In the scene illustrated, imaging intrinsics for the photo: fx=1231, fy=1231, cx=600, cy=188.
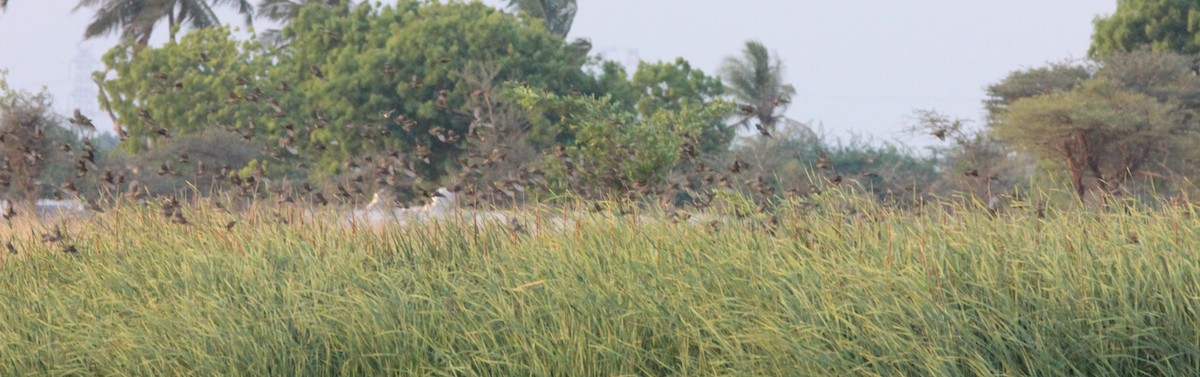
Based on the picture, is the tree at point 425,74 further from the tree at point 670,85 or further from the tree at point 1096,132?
the tree at point 1096,132

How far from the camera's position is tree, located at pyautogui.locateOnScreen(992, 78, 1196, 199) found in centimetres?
2572

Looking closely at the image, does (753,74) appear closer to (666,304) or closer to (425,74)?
(425,74)

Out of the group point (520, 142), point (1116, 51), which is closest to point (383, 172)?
point (520, 142)

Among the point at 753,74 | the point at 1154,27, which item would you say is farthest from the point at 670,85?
the point at 1154,27

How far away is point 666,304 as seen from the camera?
4875mm

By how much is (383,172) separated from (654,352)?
11.8ft

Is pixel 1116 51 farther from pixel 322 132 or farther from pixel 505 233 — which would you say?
pixel 505 233

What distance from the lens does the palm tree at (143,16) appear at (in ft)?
137

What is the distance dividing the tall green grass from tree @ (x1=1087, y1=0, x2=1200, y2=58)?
30.3 m

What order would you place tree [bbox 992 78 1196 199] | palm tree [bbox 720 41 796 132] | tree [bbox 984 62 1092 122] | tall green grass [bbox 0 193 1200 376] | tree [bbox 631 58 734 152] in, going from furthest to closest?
palm tree [bbox 720 41 796 132], tree [bbox 631 58 734 152], tree [bbox 984 62 1092 122], tree [bbox 992 78 1196 199], tall green grass [bbox 0 193 1200 376]

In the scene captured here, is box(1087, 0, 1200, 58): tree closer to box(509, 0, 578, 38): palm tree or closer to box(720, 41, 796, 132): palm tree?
box(720, 41, 796, 132): palm tree

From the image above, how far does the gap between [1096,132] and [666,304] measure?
77.2 feet

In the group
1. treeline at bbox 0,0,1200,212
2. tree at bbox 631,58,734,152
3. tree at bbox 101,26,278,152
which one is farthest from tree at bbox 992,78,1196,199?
tree at bbox 101,26,278,152

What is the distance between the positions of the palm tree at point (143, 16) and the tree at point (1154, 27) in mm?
28593
